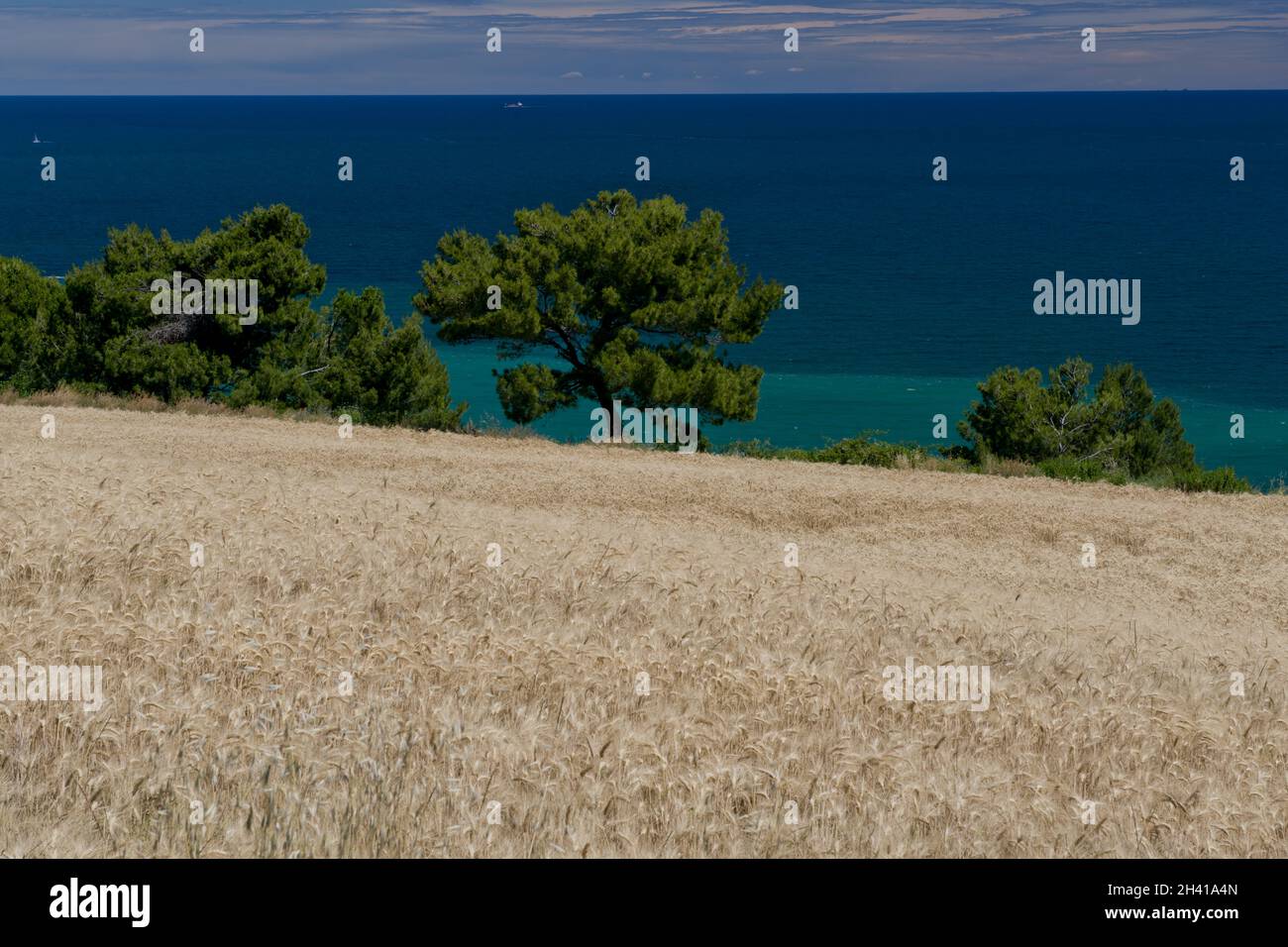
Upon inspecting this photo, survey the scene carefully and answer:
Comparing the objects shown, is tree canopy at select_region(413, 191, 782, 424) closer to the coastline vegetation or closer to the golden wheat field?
the coastline vegetation

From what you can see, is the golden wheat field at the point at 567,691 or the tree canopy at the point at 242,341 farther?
the tree canopy at the point at 242,341

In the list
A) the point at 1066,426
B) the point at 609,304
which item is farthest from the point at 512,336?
the point at 1066,426

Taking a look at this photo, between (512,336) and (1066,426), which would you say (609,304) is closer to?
(512,336)

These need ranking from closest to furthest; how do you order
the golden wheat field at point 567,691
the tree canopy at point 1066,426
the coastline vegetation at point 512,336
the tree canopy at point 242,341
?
1. the golden wheat field at point 567,691
2. the tree canopy at point 1066,426
3. the coastline vegetation at point 512,336
4. the tree canopy at point 242,341

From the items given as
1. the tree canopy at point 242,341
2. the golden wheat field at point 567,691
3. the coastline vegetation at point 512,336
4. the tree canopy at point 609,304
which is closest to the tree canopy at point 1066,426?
the coastline vegetation at point 512,336

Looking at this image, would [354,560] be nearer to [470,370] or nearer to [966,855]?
[966,855]

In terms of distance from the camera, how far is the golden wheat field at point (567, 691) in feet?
19.7

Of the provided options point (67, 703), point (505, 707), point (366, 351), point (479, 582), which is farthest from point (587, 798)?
point (366, 351)

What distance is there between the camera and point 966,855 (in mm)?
6117

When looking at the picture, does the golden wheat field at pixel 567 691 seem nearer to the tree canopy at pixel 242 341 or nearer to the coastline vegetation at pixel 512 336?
A: the coastline vegetation at pixel 512 336

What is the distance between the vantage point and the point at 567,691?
26.2ft

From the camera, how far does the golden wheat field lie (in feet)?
19.7

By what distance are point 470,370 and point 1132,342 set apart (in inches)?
2186

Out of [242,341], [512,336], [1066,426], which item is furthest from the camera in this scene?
[242,341]
